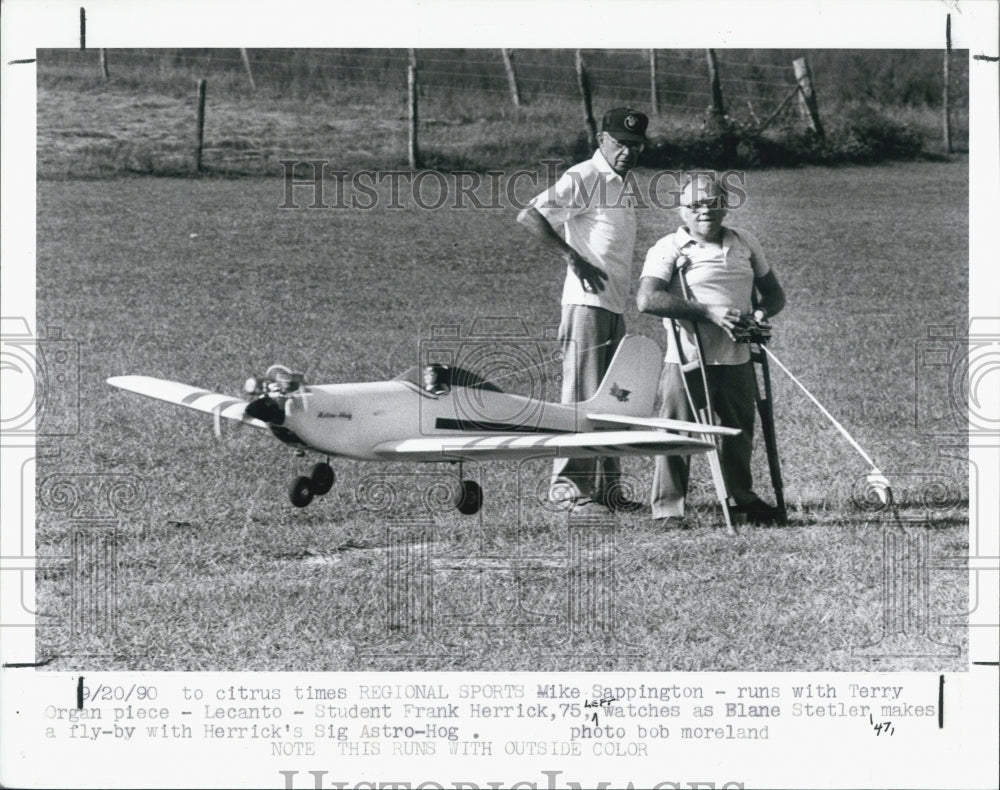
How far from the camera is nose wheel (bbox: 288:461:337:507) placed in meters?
8.03

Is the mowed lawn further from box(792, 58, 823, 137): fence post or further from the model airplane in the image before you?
box(792, 58, 823, 137): fence post

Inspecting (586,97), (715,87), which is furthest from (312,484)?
(715,87)

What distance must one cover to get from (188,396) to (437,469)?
1.20m

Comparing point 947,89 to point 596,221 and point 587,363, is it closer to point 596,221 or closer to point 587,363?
point 596,221

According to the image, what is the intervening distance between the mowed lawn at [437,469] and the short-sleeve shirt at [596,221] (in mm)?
114

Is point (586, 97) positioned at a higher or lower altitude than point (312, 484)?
higher

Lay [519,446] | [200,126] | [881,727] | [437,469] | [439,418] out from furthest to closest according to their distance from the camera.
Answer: [200,126] → [437,469] → [439,418] → [519,446] → [881,727]

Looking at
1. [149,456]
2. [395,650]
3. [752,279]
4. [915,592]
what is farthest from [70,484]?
[915,592]

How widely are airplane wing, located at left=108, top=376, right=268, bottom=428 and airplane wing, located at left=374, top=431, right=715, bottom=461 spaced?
65cm

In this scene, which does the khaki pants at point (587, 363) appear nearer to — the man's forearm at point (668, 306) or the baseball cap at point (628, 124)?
the man's forearm at point (668, 306)

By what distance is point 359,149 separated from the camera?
8.38 meters

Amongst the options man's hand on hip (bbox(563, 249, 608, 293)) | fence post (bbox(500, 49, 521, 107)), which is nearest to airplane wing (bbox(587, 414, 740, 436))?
man's hand on hip (bbox(563, 249, 608, 293))

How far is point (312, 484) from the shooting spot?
8.06m

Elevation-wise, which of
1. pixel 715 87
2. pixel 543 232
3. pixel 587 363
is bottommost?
pixel 587 363
